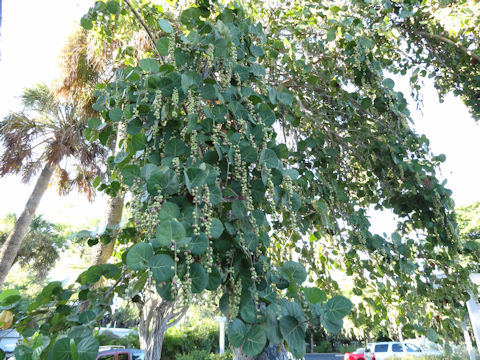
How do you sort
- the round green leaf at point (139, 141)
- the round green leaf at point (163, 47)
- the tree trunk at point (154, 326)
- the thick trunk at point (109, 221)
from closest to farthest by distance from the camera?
the round green leaf at point (139, 141) < the round green leaf at point (163, 47) < the thick trunk at point (109, 221) < the tree trunk at point (154, 326)

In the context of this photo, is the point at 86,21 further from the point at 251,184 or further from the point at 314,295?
the point at 314,295

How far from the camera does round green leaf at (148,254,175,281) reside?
69cm

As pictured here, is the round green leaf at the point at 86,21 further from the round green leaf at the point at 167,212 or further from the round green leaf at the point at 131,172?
the round green leaf at the point at 167,212

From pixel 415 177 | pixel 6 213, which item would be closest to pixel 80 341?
pixel 415 177

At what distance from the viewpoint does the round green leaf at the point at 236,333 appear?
0.73 m

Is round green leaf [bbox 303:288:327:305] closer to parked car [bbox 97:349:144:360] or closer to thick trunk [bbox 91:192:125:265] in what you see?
thick trunk [bbox 91:192:125:265]

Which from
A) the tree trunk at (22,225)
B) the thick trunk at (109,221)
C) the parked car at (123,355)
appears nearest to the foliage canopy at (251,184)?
the thick trunk at (109,221)

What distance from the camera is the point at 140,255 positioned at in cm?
70

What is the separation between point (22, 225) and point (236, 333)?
5766 mm

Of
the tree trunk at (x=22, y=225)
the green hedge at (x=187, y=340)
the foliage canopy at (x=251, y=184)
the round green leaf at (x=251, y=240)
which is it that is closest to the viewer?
the foliage canopy at (x=251, y=184)

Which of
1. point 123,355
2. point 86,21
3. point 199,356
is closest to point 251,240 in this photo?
point 86,21

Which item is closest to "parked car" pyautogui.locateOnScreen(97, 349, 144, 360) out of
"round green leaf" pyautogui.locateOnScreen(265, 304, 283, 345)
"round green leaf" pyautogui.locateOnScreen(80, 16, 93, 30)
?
"round green leaf" pyautogui.locateOnScreen(80, 16, 93, 30)

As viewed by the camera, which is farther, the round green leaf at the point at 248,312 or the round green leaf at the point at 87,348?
the round green leaf at the point at 248,312

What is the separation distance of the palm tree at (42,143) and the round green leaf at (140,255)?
207 inches
